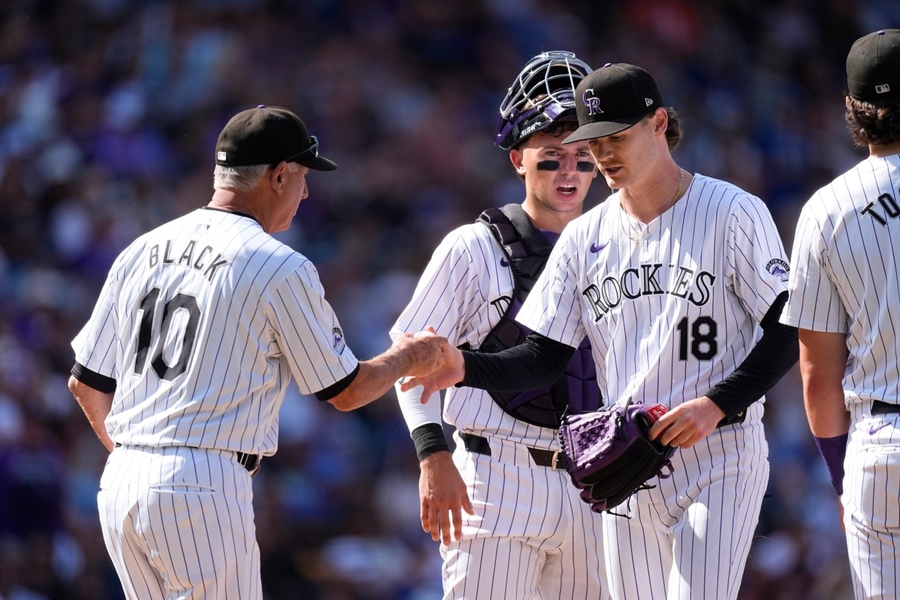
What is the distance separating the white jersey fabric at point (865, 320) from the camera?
8.81ft

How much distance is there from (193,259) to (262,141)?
0.38m

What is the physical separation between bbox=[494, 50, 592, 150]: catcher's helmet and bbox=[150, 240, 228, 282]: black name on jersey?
1290mm

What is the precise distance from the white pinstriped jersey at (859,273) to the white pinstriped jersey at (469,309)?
3.82 feet

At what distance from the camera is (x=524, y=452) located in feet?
12.5

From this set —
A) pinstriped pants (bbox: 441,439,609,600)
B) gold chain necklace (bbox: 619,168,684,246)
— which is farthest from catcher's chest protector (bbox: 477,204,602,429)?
gold chain necklace (bbox: 619,168,684,246)

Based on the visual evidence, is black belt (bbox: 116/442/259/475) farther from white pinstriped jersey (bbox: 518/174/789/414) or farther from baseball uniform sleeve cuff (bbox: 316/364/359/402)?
white pinstriped jersey (bbox: 518/174/789/414)

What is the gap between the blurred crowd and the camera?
21.8ft

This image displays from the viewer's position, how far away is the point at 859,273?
276 centimetres

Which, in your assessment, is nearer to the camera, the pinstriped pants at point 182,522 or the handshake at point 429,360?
the pinstriped pants at point 182,522

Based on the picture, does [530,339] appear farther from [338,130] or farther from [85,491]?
[338,130]

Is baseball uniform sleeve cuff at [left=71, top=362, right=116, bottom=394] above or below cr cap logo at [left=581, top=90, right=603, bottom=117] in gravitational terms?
below

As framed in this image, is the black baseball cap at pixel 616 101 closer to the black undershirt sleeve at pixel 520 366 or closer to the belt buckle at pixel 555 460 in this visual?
the black undershirt sleeve at pixel 520 366

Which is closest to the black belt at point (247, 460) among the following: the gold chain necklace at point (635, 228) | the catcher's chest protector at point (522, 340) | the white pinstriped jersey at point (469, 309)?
the white pinstriped jersey at point (469, 309)

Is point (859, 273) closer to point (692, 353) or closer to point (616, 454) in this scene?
point (692, 353)
